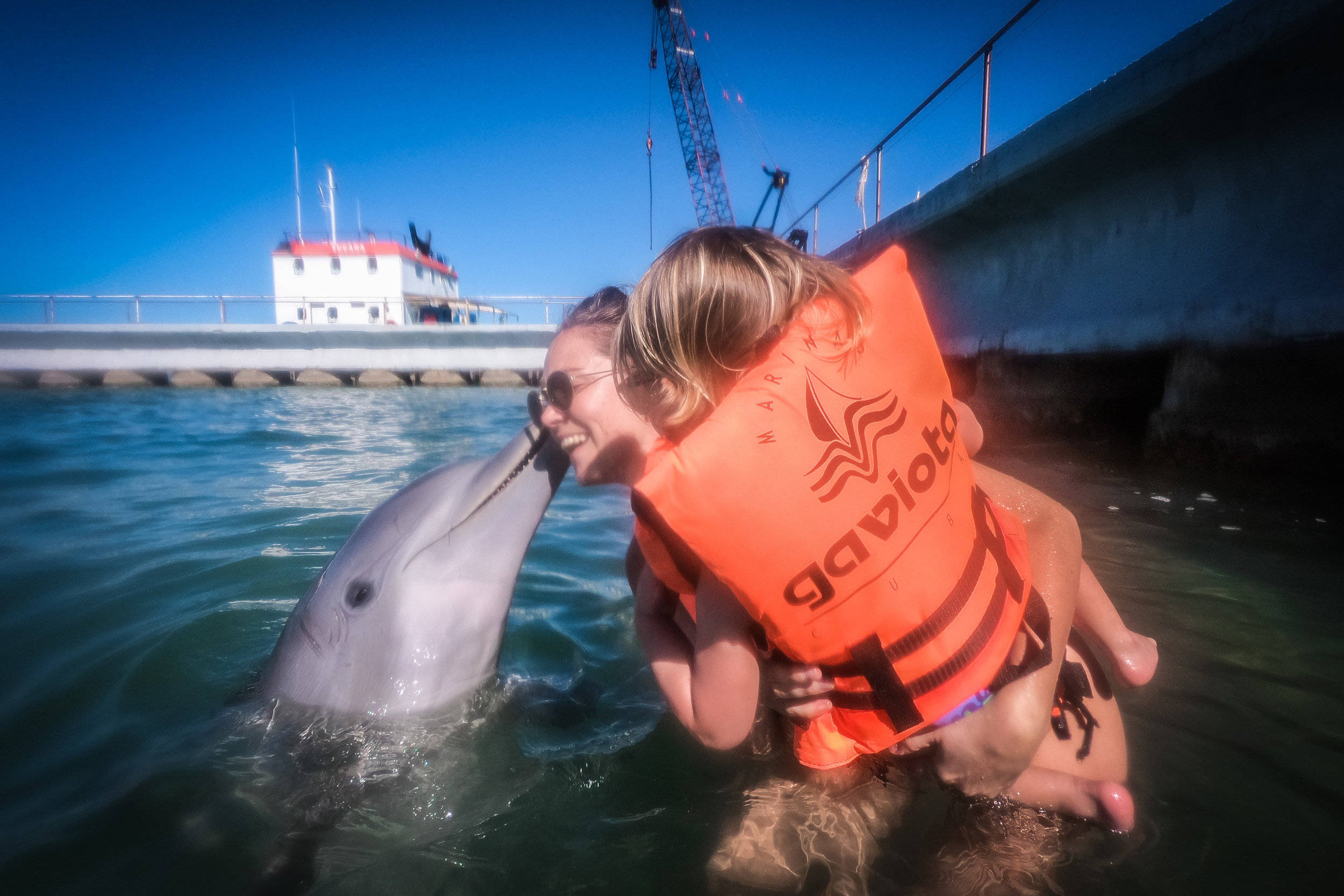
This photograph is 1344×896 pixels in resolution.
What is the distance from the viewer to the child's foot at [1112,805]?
1.44m

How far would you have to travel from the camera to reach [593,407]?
1.62 m

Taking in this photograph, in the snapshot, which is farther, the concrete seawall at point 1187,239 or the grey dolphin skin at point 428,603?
the concrete seawall at point 1187,239

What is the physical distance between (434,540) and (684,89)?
3620 cm

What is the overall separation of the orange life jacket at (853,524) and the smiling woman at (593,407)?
0.23 meters

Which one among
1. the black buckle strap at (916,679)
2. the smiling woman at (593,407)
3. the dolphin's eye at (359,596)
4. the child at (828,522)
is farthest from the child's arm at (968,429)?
the dolphin's eye at (359,596)

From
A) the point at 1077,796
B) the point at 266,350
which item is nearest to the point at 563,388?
the point at 1077,796

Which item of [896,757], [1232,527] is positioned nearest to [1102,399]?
[1232,527]

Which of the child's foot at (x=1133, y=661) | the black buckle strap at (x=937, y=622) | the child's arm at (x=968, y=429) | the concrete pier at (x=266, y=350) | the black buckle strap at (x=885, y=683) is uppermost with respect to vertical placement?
the concrete pier at (x=266, y=350)

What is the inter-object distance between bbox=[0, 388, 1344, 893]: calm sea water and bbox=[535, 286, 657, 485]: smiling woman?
3.13ft

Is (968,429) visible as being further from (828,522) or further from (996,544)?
(828,522)

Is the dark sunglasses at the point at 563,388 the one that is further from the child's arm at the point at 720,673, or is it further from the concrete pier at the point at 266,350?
the concrete pier at the point at 266,350

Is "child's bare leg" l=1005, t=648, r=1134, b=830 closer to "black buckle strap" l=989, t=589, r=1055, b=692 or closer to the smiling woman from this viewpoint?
"black buckle strap" l=989, t=589, r=1055, b=692

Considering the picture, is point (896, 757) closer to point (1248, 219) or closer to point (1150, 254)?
point (1248, 219)

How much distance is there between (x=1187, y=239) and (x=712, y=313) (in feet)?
18.3
